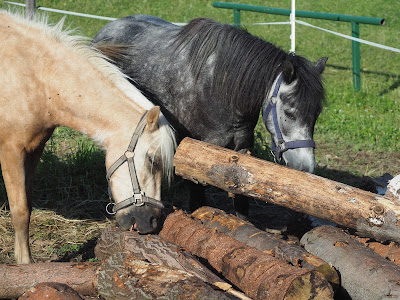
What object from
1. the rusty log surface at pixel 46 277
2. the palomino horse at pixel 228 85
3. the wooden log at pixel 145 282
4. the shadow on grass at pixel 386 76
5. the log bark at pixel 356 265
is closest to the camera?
the wooden log at pixel 145 282

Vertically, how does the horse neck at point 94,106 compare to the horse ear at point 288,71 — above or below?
below

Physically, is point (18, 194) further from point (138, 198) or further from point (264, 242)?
point (264, 242)

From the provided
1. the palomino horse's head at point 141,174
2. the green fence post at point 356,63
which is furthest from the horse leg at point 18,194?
the green fence post at point 356,63

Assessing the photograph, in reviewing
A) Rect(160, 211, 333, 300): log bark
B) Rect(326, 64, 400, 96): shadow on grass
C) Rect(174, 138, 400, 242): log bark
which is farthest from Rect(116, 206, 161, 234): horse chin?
Rect(326, 64, 400, 96): shadow on grass

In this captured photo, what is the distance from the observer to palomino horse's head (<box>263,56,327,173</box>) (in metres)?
4.09

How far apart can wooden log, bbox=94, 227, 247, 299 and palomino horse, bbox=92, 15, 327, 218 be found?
4.17 feet

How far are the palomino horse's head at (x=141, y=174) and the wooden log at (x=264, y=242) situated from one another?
578mm

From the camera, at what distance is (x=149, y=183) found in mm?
3748

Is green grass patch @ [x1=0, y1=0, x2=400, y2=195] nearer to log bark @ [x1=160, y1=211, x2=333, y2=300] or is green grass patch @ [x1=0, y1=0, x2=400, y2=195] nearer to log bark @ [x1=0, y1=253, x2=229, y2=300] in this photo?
log bark @ [x1=160, y1=211, x2=333, y2=300]

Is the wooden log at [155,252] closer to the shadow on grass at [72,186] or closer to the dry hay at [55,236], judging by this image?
the dry hay at [55,236]

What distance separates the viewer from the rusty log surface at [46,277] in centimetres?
338

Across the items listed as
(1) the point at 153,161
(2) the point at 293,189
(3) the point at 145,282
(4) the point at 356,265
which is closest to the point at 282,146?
(2) the point at 293,189

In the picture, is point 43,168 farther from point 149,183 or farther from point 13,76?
point 149,183

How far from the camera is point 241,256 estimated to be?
11.1 ft
